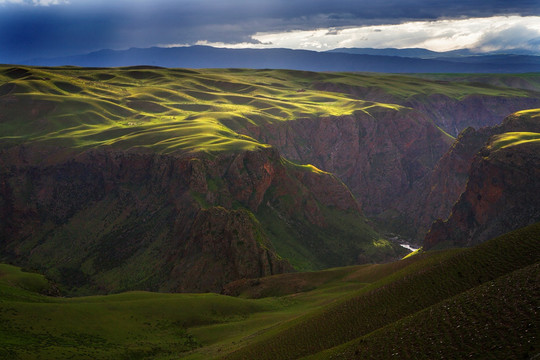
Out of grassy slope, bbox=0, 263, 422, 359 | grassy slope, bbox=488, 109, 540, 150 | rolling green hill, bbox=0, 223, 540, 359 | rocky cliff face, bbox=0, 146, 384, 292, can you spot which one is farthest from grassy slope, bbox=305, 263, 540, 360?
grassy slope, bbox=488, 109, 540, 150

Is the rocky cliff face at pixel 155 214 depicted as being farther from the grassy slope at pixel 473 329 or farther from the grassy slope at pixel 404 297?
the grassy slope at pixel 473 329

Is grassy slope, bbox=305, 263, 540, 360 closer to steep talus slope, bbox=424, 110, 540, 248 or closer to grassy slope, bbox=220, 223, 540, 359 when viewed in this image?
grassy slope, bbox=220, 223, 540, 359

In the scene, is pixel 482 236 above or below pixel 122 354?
below

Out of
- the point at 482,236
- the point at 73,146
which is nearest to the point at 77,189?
the point at 73,146

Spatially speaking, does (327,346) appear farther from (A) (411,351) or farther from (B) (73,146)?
(B) (73,146)

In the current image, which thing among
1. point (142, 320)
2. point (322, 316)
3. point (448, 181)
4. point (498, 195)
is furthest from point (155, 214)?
point (448, 181)

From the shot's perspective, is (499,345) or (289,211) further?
(289,211)
